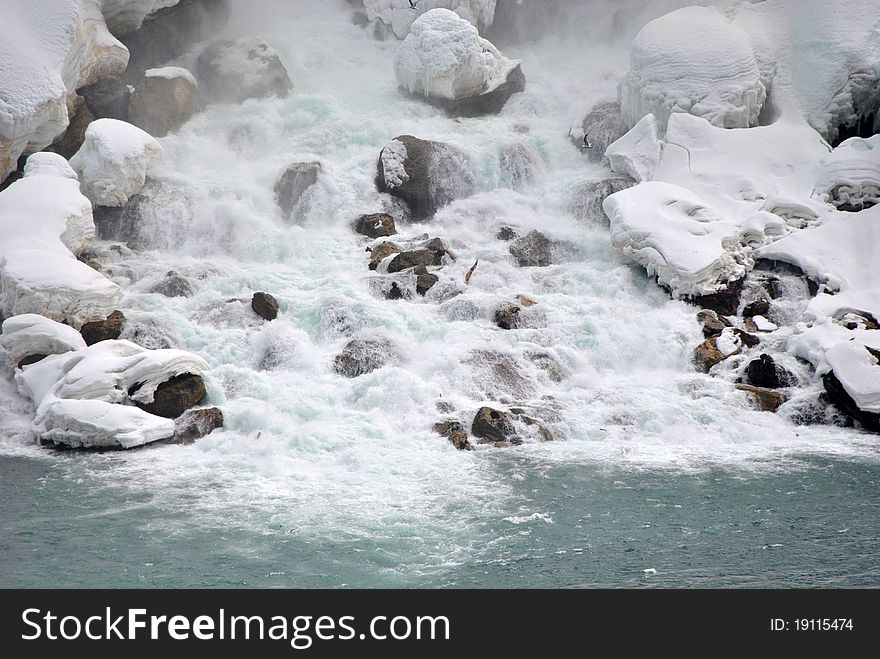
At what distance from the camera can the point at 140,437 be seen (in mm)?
13469

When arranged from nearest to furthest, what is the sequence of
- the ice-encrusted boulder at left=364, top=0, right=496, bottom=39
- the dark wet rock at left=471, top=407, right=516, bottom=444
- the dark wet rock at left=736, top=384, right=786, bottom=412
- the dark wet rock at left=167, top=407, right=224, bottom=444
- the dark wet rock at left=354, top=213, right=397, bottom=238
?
the dark wet rock at left=167, top=407, right=224, bottom=444 < the dark wet rock at left=471, top=407, right=516, bottom=444 < the dark wet rock at left=736, top=384, right=786, bottom=412 < the dark wet rock at left=354, top=213, right=397, bottom=238 < the ice-encrusted boulder at left=364, top=0, right=496, bottom=39

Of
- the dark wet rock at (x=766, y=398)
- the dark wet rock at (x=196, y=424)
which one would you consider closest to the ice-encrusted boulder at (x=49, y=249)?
the dark wet rock at (x=196, y=424)

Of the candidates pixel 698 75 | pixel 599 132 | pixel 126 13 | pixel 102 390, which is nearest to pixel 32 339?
pixel 102 390

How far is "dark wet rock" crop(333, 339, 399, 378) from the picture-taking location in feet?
51.9

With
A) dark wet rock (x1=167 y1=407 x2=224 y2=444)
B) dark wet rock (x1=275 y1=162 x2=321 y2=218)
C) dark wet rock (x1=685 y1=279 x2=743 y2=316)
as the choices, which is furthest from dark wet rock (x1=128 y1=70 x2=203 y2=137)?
dark wet rock (x1=685 y1=279 x2=743 y2=316)

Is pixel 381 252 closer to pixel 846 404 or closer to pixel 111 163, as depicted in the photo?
pixel 111 163

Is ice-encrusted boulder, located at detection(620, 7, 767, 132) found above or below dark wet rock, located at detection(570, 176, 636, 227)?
above

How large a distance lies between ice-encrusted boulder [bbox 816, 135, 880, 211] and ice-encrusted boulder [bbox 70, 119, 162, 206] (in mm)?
14687

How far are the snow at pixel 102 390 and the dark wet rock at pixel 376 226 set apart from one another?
6.41 m

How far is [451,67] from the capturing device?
24.7 m

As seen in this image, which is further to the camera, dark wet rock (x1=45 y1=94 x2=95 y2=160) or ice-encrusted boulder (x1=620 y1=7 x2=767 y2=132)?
ice-encrusted boulder (x1=620 y1=7 x2=767 y2=132)

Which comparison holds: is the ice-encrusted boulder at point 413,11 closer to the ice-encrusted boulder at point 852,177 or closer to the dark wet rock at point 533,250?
the dark wet rock at point 533,250

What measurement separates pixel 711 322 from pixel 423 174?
7967 mm

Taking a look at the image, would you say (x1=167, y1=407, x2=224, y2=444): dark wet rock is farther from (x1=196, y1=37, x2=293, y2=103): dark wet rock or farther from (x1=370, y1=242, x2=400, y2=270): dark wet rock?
(x1=196, y1=37, x2=293, y2=103): dark wet rock
